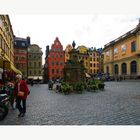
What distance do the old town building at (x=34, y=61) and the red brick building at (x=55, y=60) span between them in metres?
6.33

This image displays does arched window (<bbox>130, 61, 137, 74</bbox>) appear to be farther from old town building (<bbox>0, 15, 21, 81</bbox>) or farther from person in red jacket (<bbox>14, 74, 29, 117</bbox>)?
person in red jacket (<bbox>14, 74, 29, 117</bbox>)

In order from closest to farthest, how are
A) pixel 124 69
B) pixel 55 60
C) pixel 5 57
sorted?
pixel 5 57, pixel 124 69, pixel 55 60

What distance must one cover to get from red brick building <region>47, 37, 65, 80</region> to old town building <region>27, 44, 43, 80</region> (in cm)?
633

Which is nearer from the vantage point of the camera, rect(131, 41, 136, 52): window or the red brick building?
rect(131, 41, 136, 52): window

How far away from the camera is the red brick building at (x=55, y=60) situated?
79.2 meters

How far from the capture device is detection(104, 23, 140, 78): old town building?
167ft

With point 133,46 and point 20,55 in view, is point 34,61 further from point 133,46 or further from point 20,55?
point 133,46

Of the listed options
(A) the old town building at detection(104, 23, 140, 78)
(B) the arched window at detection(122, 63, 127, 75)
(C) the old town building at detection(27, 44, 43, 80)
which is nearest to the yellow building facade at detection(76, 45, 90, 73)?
(A) the old town building at detection(104, 23, 140, 78)

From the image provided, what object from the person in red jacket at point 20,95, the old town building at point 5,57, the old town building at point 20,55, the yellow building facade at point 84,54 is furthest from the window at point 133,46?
the person in red jacket at point 20,95

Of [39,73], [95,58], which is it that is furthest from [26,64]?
[95,58]

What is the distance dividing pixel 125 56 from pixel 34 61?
30121mm

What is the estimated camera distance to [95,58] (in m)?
100

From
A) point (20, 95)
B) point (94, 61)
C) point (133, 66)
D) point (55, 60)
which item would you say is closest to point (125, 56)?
point (133, 66)

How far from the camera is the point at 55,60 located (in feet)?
262
